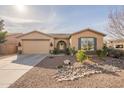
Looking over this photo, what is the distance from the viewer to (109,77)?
712 centimetres

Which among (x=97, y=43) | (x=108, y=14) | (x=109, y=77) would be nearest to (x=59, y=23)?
(x=97, y=43)

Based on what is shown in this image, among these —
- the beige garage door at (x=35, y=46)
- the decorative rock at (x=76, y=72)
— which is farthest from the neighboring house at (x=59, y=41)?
the decorative rock at (x=76, y=72)

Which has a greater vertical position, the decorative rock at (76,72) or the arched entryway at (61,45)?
the arched entryway at (61,45)

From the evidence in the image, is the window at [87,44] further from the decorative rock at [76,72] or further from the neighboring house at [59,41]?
the decorative rock at [76,72]

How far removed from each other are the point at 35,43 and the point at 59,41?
3.22m

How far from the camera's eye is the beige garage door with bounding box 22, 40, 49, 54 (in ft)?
70.3

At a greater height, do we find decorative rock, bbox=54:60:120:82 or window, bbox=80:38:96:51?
window, bbox=80:38:96:51

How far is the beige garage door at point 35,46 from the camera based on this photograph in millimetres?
21438

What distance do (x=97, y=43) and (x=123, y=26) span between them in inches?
228

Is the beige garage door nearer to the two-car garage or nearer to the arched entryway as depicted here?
the two-car garage

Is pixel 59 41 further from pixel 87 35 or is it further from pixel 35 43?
pixel 87 35

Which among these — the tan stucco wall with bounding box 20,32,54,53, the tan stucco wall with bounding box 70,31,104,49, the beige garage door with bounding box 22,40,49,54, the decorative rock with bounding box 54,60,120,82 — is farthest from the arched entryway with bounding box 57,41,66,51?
the decorative rock with bounding box 54,60,120,82

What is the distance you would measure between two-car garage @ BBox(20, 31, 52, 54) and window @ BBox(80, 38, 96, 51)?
4.27 metres
